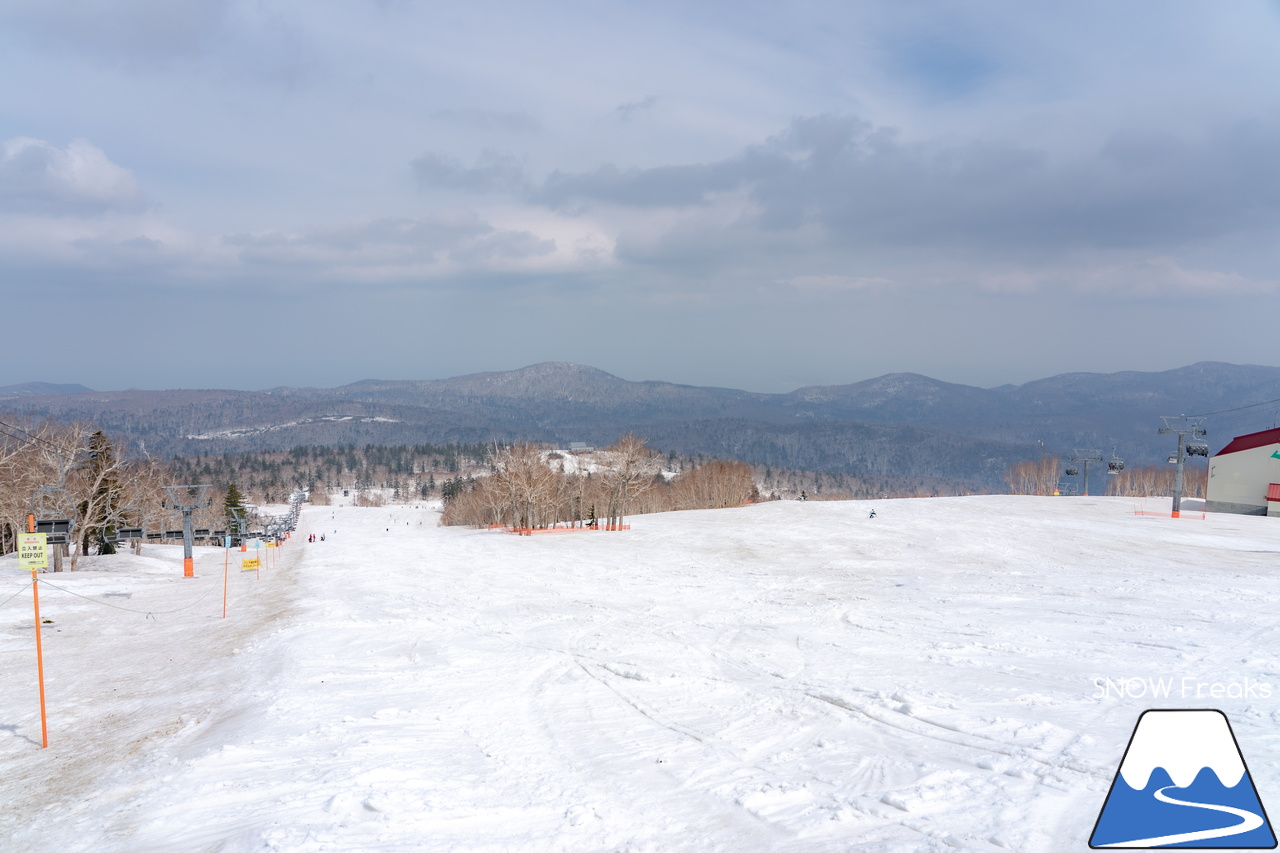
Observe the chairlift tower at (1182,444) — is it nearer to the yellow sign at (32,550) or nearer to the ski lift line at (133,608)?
the ski lift line at (133,608)

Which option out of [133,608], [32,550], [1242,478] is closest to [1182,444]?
[1242,478]

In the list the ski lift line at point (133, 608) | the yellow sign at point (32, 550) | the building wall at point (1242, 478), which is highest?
the yellow sign at point (32, 550)

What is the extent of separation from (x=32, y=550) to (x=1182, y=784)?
17.3 metres

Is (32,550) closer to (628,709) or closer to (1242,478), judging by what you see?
(628,709)

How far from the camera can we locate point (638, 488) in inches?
2628

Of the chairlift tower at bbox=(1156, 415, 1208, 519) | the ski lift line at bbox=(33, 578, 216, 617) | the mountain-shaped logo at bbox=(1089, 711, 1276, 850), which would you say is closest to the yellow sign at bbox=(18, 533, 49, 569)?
the ski lift line at bbox=(33, 578, 216, 617)

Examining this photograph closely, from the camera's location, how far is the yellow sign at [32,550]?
42.7ft

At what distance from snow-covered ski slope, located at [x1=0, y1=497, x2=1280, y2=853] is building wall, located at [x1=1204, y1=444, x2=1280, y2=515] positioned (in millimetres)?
35132

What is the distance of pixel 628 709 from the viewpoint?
464 inches

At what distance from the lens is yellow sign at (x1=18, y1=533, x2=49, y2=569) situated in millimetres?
13023

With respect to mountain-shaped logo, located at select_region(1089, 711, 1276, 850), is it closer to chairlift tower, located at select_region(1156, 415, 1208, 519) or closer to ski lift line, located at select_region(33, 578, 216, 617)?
ski lift line, located at select_region(33, 578, 216, 617)

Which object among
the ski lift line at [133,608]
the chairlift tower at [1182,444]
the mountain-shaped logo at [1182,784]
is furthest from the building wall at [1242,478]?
the ski lift line at [133,608]

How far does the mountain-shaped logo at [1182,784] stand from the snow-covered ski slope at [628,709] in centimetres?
236

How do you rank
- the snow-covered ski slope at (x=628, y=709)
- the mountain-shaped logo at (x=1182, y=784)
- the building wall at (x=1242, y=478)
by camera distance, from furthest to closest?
the building wall at (x=1242, y=478)
the snow-covered ski slope at (x=628, y=709)
the mountain-shaped logo at (x=1182, y=784)
